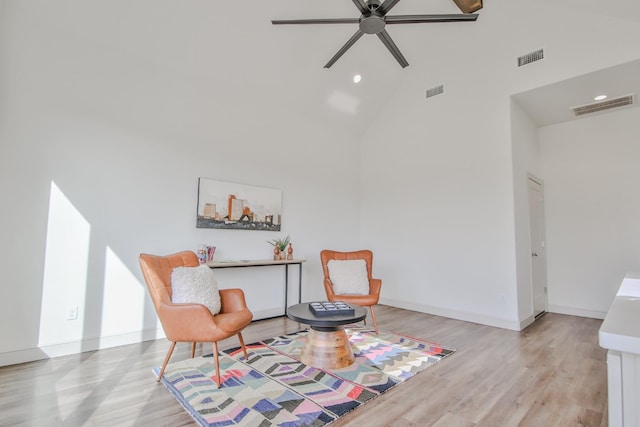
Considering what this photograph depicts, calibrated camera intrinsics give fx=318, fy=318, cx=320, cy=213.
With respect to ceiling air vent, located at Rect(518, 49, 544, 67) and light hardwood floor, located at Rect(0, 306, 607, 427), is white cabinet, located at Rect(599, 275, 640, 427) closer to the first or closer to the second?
light hardwood floor, located at Rect(0, 306, 607, 427)

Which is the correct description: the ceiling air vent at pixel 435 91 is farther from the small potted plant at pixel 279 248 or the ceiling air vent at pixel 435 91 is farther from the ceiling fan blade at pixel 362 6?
the small potted plant at pixel 279 248

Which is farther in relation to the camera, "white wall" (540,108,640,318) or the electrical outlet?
"white wall" (540,108,640,318)

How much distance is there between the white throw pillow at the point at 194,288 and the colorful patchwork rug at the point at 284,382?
54 centimetres

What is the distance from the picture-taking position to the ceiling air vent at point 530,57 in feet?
13.1

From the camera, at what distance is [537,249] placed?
189 inches

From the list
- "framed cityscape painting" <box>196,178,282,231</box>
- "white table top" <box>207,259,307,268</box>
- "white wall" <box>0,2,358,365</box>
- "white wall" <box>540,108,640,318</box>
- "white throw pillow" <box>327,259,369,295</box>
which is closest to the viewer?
"white wall" <box>0,2,358,365</box>

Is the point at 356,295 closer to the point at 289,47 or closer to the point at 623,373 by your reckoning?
the point at 623,373

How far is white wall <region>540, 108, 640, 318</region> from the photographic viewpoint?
14.4 feet

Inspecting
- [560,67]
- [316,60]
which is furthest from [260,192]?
[560,67]

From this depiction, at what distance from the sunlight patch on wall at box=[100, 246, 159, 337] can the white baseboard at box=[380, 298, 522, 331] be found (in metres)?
3.69

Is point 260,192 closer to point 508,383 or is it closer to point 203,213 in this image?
point 203,213

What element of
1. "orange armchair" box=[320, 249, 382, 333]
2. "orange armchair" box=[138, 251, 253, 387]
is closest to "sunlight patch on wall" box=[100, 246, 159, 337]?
"orange armchair" box=[138, 251, 253, 387]

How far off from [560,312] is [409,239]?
2.48 m

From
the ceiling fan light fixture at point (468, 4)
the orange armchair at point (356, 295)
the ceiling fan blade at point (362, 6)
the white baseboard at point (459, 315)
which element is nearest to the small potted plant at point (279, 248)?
the orange armchair at point (356, 295)
